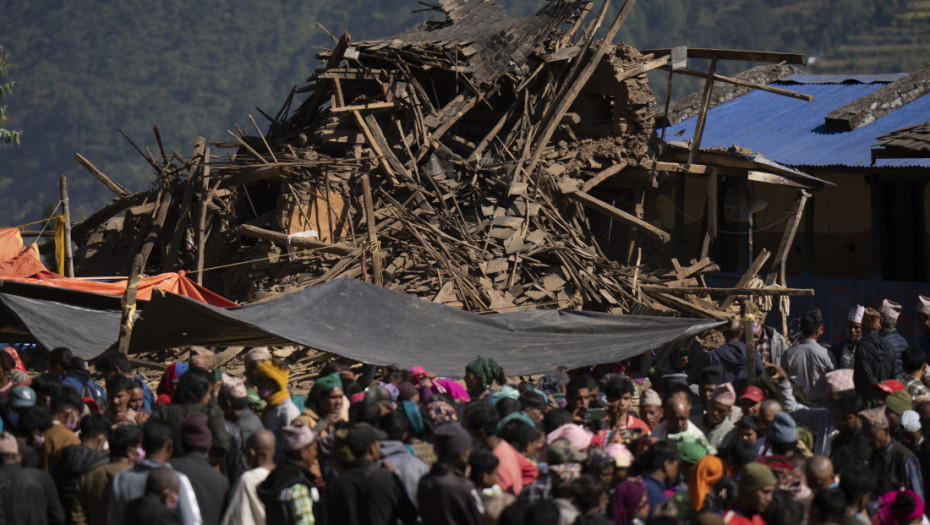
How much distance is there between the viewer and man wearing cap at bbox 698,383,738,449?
26.3 feet

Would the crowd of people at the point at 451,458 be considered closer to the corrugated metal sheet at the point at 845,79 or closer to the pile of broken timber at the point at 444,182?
the pile of broken timber at the point at 444,182

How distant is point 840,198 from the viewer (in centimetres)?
1977

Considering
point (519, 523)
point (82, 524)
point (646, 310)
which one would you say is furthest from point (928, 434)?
point (646, 310)

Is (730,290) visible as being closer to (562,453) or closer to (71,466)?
(562,453)

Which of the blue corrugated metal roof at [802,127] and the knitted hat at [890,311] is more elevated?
the blue corrugated metal roof at [802,127]

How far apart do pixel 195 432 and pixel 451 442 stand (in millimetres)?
1503

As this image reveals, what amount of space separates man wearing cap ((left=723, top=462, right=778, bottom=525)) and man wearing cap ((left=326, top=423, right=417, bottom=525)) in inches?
70.2

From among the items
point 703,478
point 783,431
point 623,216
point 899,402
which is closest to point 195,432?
point 703,478

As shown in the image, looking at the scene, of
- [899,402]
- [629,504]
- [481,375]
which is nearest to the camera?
[629,504]

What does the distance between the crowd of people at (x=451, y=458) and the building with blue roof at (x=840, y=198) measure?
9114 mm

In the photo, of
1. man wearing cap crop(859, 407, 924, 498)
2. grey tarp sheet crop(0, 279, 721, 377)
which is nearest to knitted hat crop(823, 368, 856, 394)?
man wearing cap crop(859, 407, 924, 498)

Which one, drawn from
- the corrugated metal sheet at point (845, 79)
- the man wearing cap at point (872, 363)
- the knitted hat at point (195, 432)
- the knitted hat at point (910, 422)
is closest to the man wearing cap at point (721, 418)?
the knitted hat at point (910, 422)

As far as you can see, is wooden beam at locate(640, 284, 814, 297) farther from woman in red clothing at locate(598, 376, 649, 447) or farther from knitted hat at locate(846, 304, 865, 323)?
woman in red clothing at locate(598, 376, 649, 447)

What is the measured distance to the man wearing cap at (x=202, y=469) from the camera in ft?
21.6
